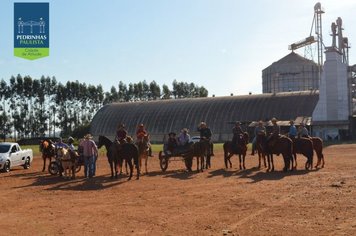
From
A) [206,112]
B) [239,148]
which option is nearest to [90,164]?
[239,148]

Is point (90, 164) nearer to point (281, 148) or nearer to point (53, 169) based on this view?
point (53, 169)

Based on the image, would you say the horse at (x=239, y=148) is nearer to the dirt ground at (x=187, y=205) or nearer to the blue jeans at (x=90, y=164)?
the dirt ground at (x=187, y=205)

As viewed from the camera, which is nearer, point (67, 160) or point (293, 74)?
point (67, 160)

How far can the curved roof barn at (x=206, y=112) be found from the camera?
7506cm

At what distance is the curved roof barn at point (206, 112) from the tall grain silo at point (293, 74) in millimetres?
12589

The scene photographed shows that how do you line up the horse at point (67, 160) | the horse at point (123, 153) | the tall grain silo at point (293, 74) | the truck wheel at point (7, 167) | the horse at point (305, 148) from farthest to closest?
1. the tall grain silo at point (293, 74)
2. the truck wheel at point (7, 167)
3. the horse at point (305, 148)
4. the horse at point (67, 160)
5. the horse at point (123, 153)

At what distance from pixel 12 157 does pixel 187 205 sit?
17.1 meters

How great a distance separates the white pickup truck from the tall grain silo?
223 ft

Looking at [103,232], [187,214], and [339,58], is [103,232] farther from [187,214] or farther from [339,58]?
[339,58]

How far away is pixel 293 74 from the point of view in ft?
298

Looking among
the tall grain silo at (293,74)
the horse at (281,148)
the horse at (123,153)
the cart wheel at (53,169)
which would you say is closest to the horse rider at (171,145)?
the horse at (123,153)

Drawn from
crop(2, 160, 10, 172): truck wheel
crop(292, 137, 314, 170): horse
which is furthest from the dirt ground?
crop(2, 160, 10, 172): truck wheel

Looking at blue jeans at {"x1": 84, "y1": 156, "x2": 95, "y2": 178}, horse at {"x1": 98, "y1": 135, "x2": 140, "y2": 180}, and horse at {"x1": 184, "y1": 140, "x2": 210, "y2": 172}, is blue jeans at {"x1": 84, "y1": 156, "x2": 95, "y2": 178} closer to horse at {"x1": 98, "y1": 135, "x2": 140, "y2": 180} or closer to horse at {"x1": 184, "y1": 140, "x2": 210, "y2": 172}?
horse at {"x1": 98, "y1": 135, "x2": 140, "y2": 180}

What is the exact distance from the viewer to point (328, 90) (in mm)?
66625
